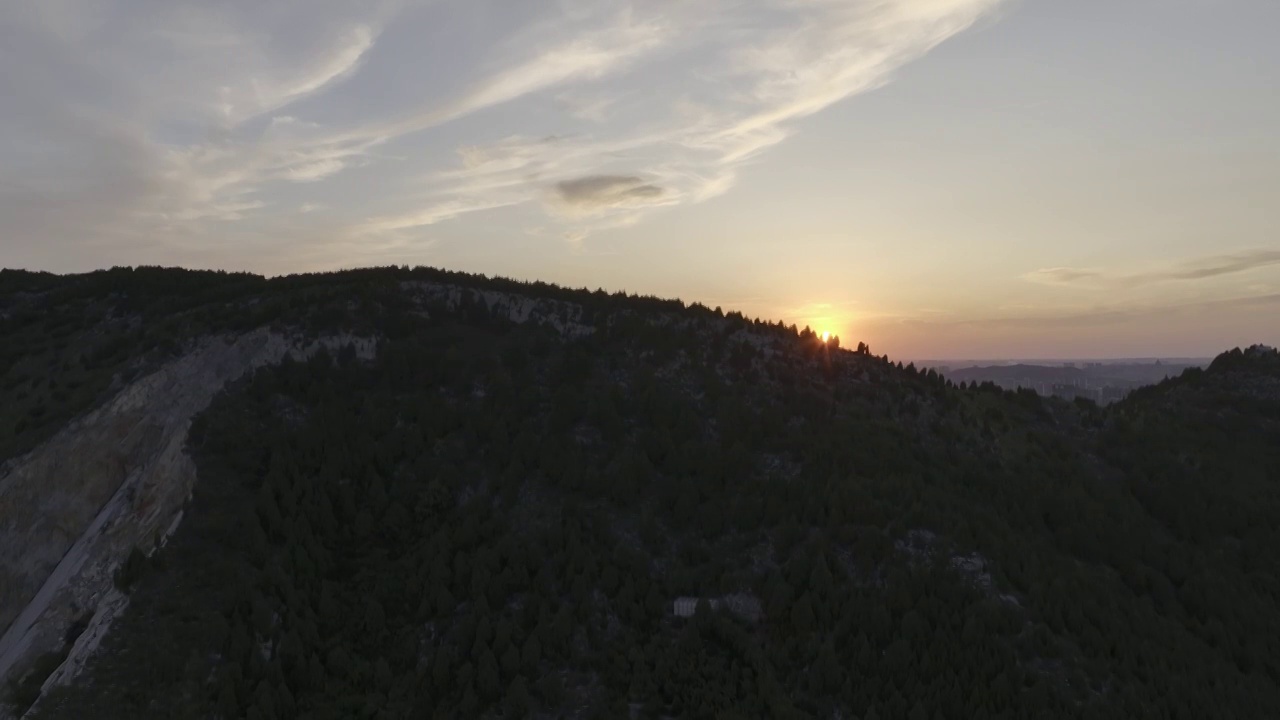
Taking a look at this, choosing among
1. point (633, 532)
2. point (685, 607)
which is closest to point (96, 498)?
point (633, 532)

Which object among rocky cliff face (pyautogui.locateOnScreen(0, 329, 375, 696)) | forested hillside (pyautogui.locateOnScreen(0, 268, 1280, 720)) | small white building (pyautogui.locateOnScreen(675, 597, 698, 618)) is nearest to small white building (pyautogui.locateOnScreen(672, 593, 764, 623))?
small white building (pyautogui.locateOnScreen(675, 597, 698, 618))

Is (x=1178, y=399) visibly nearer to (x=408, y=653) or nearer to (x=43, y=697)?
(x=408, y=653)

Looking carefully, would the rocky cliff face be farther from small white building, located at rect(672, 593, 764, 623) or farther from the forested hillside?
small white building, located at rect(672, 593, 764, 623)

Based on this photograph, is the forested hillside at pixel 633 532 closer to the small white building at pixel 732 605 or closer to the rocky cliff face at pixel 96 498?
the small white building at pixel 732 605

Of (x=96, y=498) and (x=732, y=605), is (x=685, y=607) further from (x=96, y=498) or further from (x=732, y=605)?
(x=96, y=498)

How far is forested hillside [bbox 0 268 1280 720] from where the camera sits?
13945 millimetres

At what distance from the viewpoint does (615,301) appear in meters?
30.0

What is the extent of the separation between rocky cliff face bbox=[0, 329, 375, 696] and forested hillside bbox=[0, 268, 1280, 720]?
788mm

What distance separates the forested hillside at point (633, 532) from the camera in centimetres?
1395

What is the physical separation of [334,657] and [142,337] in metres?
16.9

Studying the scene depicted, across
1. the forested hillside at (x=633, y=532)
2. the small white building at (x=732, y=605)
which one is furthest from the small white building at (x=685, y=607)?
the forested hillside at (x=633, y=532)

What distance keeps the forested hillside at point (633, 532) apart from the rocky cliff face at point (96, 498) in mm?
788

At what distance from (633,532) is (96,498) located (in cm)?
1366

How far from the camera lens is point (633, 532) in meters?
18.3
